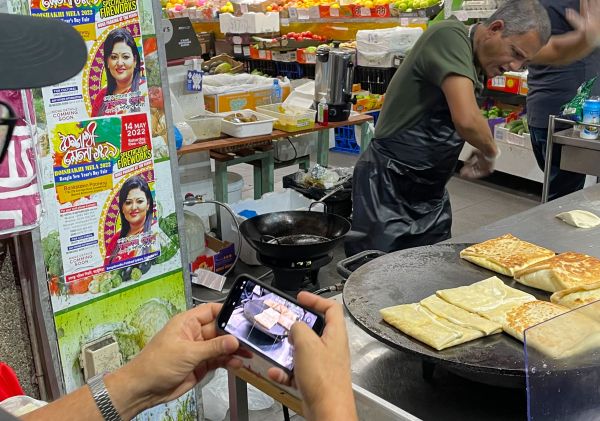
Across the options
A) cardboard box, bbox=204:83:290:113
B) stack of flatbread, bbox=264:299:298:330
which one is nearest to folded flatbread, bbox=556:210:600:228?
stack of flatbread, bbox=264:299:298:330

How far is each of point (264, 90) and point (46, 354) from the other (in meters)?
2.83

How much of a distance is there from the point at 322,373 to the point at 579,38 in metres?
3.04

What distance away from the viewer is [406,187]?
2781 millimetres

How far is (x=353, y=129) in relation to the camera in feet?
21.2

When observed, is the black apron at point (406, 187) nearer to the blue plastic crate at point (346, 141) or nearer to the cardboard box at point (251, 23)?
the blue plastic crate at point (346, 141)

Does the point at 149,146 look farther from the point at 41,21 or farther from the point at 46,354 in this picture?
the point at 41,21

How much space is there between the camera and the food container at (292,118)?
12.9ft

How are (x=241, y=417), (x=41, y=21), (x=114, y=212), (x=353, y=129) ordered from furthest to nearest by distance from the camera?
(x=353, y=129) < (x=114, y=212) < (x=241, y=417) < (x=41, y=21)

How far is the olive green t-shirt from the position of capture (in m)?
2.41

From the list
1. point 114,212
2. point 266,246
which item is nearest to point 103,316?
point 114,212

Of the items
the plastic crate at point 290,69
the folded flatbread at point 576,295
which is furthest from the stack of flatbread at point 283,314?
the plastic crate at point 290,69

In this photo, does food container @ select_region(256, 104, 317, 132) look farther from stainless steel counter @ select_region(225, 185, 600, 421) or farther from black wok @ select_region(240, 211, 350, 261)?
stainless steel counter @ select_region(225, 185, 600, 421)

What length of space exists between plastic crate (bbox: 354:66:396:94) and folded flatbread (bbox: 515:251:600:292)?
482 cm

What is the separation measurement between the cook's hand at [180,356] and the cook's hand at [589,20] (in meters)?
2.98
